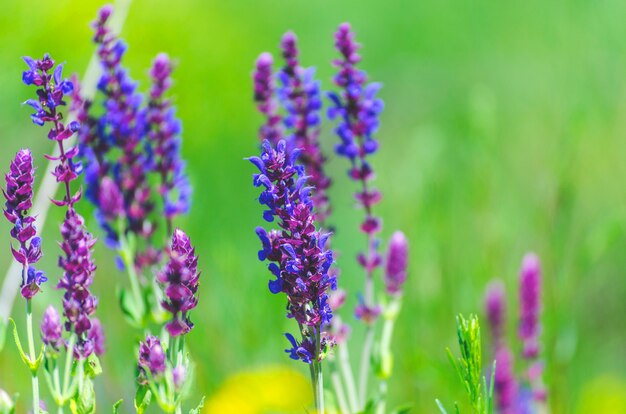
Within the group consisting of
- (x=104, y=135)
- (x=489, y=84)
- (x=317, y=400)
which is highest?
(x=489, y=84)

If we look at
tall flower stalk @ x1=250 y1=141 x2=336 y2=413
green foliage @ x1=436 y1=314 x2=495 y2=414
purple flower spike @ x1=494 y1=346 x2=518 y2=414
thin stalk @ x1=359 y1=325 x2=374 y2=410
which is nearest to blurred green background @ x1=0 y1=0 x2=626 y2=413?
purple flower spike @ x1=494 y1=346 x2=518 y2=414

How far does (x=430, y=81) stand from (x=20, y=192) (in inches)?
228

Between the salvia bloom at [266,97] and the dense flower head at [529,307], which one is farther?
the dense flower head at [529,307]

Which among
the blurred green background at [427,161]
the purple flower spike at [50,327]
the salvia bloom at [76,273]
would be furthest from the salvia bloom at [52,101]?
the blurred green background at [427,161]

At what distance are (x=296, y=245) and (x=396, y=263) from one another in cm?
91

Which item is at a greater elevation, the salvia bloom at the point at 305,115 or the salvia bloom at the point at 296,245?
the salvia bloom at the point at 305,115

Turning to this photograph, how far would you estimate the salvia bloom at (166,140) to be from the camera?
9.35 feet

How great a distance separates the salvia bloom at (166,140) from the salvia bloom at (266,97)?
0.89 ft

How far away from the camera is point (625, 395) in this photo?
12.3 feet

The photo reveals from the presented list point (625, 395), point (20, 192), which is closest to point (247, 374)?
point (20, 192)

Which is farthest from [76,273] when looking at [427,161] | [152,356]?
[427,161]

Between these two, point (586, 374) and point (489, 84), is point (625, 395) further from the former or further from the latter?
point (489, 84)

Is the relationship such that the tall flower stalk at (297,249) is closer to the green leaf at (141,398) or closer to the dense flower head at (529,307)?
the green leaf at (141,398)

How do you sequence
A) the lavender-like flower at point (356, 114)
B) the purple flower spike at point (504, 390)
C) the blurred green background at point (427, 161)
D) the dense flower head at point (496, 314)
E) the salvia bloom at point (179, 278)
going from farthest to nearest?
the blurred green background at point (427, 161) < the dense flower head at point (496, 314) < the purple flower spike at point (504, 390) < the lavender-like flower at point (356, 114) < the salvia bloom at point (179, 278)
